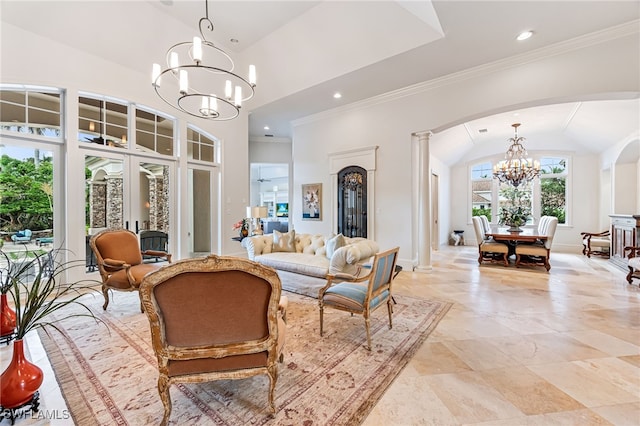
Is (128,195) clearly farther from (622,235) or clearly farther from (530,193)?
(530,193)

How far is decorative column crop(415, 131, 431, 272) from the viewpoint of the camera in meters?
5.64

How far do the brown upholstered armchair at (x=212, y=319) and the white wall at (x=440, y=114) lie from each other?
182 inches

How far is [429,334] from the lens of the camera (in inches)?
110

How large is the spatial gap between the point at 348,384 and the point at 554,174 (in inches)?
400

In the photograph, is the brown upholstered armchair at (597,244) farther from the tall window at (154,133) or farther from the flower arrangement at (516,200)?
the tall window at (154,133)

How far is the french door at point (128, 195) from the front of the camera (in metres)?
4.61

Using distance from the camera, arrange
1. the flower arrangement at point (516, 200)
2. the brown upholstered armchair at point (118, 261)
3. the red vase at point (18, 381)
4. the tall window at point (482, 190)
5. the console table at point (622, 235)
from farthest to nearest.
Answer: the tall window at point (482, 190), the flower arrangement at point (516, 200), the console table at point (622, 235), the brown upholstered armchair at point (118, 261), the red vase at point (18, 381)

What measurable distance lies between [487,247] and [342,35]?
5417 mm

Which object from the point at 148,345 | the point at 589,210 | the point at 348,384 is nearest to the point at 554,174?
the point at 589,210

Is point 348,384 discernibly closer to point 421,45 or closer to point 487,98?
point 421,45

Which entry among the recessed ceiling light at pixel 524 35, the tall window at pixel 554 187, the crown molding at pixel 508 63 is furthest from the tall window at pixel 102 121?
the tall window at pixel 554 187

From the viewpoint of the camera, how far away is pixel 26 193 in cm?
404

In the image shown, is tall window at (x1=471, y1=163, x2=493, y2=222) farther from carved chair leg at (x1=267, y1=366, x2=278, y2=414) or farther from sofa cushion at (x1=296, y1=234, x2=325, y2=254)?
carved chair leg at (x1=267, y1=366, x2=278, y2=414)

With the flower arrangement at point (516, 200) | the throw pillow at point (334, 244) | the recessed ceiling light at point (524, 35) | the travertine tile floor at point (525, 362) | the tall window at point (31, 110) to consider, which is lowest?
the travertine tile floor at point (525, 362)
